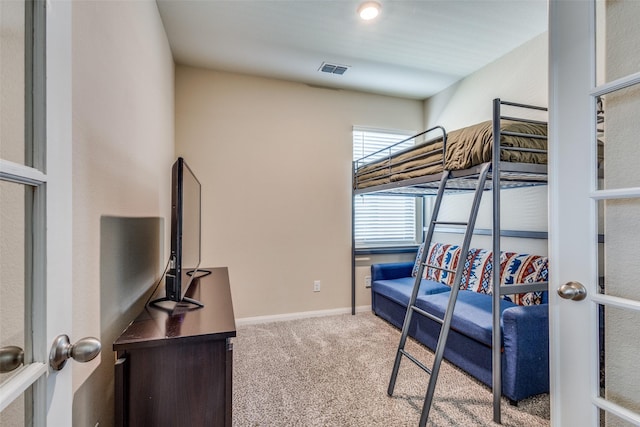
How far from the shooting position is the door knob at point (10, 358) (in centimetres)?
52

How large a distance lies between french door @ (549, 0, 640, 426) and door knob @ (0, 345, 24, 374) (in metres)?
1.29

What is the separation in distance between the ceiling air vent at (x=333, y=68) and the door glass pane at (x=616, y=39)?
7.80 feet

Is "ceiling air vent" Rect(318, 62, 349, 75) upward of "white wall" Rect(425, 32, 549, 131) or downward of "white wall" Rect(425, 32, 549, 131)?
upward

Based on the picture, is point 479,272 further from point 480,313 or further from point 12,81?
point 12,81

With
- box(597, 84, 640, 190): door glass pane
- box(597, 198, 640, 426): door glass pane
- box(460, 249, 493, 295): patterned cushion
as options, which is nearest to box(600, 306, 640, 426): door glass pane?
box(597, 198, 640, 426): door glass pane

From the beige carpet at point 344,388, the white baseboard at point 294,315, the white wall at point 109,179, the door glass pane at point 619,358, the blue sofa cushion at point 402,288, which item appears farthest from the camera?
the white baseboard at point 294,315

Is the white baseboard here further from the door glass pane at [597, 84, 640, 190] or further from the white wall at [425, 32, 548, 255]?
the door glass pane at [597, 84, 640, 190]

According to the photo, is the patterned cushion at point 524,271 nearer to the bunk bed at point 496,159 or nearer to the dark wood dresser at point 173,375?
the bunk bed at point 496,159

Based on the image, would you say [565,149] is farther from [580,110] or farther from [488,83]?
[488,83]

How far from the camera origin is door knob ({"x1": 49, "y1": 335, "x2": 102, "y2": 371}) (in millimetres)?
615

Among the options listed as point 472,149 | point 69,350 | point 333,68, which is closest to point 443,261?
point 472,149

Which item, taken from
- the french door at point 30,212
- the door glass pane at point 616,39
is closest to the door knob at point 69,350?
the french door at point 30,212

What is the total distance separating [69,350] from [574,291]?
1.27 m

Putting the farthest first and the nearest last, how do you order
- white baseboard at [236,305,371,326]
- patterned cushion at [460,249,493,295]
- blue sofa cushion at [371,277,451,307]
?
white baseboard at [236,305,371,326]
blue sofa cushion at [371,277,451,307]
patterned cushion at [460,249,493,295]
